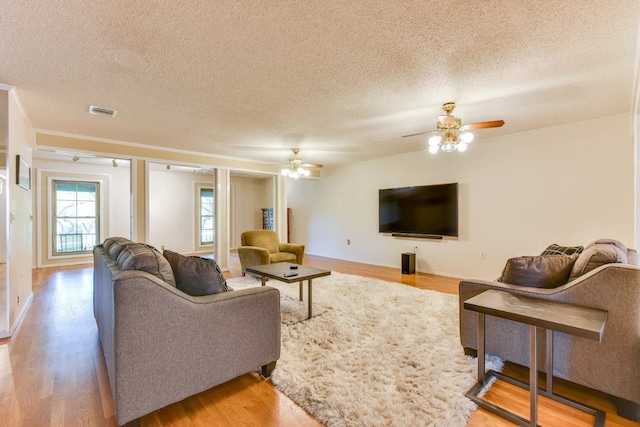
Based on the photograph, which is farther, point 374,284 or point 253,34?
point 374,284

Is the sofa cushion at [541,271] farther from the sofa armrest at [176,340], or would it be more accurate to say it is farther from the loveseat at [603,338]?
the sofa armrest at [176,340]

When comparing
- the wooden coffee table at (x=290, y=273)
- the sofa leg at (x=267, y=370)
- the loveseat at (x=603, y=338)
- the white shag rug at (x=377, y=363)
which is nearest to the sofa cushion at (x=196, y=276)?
the sofa leg at (x=267, y=370)

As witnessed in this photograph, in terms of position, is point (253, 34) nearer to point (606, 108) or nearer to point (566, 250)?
point (566, 250)

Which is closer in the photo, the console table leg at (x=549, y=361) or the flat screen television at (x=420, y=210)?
the console table leg at (x=549, y=361)

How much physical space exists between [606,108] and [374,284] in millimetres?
3689

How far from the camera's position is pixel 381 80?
272cm

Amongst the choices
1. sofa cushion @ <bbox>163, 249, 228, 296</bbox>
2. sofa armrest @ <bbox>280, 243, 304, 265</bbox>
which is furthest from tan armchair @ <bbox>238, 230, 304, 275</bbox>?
sofa cushion @ <bbox>163, 249, 228, 296</bbox>

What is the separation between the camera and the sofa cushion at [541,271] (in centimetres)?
217

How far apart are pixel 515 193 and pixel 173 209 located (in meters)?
7.85

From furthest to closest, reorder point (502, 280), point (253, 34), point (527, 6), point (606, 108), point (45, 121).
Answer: point (45, 121)
point (606, 108)
point (502, 280)
point (253, 34)
point (527, 6)

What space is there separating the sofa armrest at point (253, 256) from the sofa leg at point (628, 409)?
4.11m

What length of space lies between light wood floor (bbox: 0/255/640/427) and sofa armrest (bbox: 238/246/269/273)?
2.40 m

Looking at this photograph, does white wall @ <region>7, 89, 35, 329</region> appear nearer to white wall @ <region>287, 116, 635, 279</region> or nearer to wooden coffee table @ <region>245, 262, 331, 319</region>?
wooden coffee table @ <region>245, 262, 331, 319</region>

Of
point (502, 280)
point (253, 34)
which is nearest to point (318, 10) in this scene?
point (253, 34)
